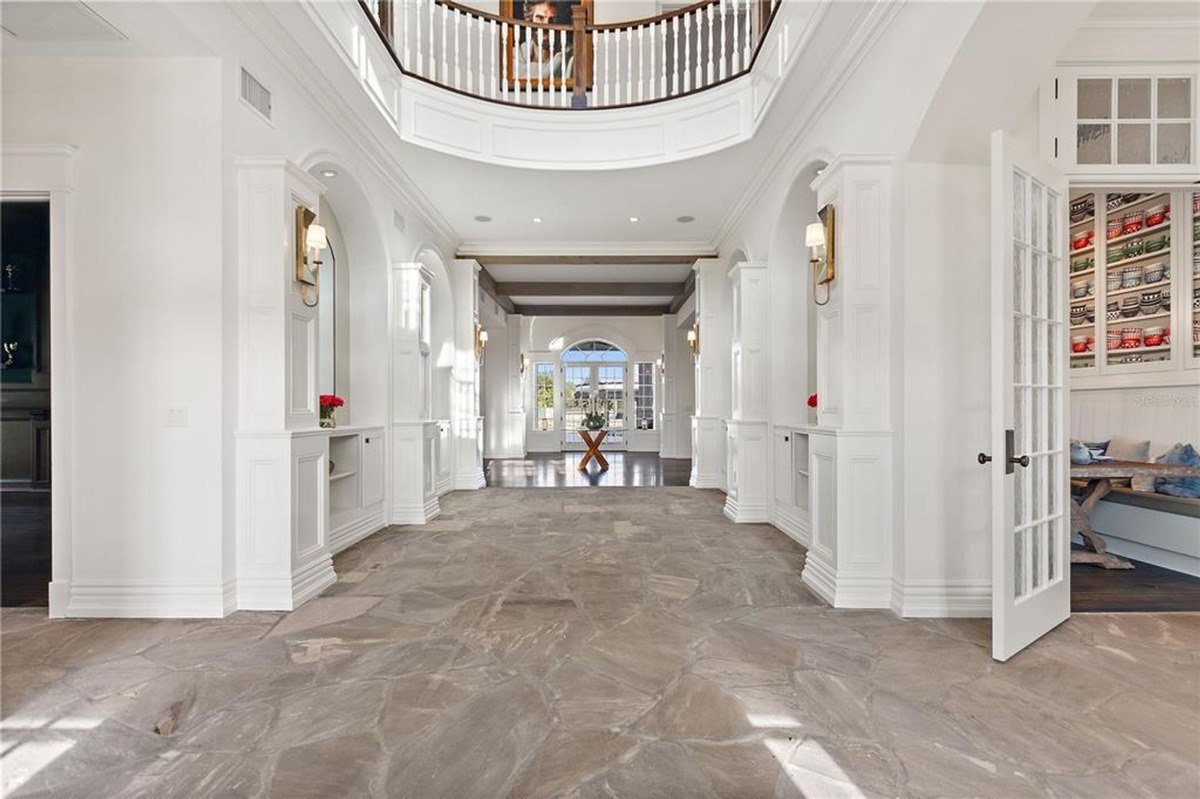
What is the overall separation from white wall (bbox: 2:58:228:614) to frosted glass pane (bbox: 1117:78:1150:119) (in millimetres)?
4707

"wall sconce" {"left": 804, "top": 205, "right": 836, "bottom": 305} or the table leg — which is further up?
"wall sconce" {"left": 804, "top": 205, "right": 836, "bottom": 305}

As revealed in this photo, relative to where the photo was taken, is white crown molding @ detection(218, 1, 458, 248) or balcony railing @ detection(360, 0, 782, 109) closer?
white crown molding @ detection(218, 1, 458, 248)

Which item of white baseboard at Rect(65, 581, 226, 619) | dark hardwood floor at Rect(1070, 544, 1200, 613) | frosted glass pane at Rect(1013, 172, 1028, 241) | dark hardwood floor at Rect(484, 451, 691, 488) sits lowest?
dark hardwood floor at Rect(484, 451, 691, 488)

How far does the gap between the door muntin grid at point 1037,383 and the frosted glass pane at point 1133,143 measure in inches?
17.6

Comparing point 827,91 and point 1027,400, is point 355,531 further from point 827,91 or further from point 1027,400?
point 827,91

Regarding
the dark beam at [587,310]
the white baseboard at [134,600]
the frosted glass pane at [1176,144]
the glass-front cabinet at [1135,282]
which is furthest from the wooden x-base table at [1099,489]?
the dark beam at [587,310]

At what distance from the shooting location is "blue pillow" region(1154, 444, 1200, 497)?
12.7 ft

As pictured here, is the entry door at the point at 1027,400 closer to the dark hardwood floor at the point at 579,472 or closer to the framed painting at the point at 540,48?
the framed painting at the point at 540,48

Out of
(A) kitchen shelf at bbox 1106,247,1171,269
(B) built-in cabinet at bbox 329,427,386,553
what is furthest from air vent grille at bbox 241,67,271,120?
(A) kitchen shelf at bbox 1106,247,1171,269

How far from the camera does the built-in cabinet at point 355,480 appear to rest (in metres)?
4.88

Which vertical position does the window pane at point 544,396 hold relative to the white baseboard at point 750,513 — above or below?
above

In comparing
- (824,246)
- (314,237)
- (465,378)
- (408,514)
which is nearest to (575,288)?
(465,378)

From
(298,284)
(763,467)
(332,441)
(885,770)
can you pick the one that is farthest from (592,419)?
(885,770)

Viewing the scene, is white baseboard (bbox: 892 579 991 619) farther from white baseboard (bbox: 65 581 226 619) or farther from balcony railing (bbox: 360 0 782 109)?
balcony railing (bbox: 360 0 782 109)
